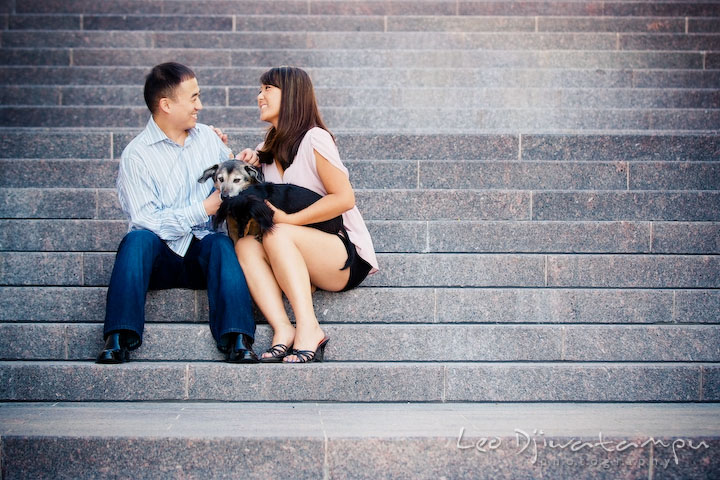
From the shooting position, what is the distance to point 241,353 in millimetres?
4203

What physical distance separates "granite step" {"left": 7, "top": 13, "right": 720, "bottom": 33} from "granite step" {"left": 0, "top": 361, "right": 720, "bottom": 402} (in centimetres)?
500

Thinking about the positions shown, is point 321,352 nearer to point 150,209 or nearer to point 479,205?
point 150,209

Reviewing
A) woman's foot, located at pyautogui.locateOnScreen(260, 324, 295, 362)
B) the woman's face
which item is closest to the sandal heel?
woman's foot, located at pyautogui.locateOnScreen(260, 324, 295, 362)

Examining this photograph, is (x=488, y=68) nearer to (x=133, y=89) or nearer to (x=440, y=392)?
(x=133, y=89)

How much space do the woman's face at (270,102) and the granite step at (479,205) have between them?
1068 millimetres

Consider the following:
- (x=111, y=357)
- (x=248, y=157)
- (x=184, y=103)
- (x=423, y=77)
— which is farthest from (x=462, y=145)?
(x=111, y=357)

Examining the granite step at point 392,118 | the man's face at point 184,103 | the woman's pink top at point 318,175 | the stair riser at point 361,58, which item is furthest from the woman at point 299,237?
the stair riser at point 361,58

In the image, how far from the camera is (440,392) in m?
4.21

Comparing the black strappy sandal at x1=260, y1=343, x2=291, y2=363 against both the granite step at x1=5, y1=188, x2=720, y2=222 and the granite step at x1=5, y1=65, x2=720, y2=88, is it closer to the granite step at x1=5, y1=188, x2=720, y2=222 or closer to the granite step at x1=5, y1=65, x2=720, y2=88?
the granite step at x1=5, y1=188, x2=720, y2=222

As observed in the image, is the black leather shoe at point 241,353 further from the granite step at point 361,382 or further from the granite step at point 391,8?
the granite step at point 391,8

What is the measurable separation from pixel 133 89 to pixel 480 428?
5.02m

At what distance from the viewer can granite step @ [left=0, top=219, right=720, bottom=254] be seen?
517cm

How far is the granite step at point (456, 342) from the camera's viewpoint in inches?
173

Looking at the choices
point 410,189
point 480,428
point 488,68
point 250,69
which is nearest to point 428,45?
point 488,68
